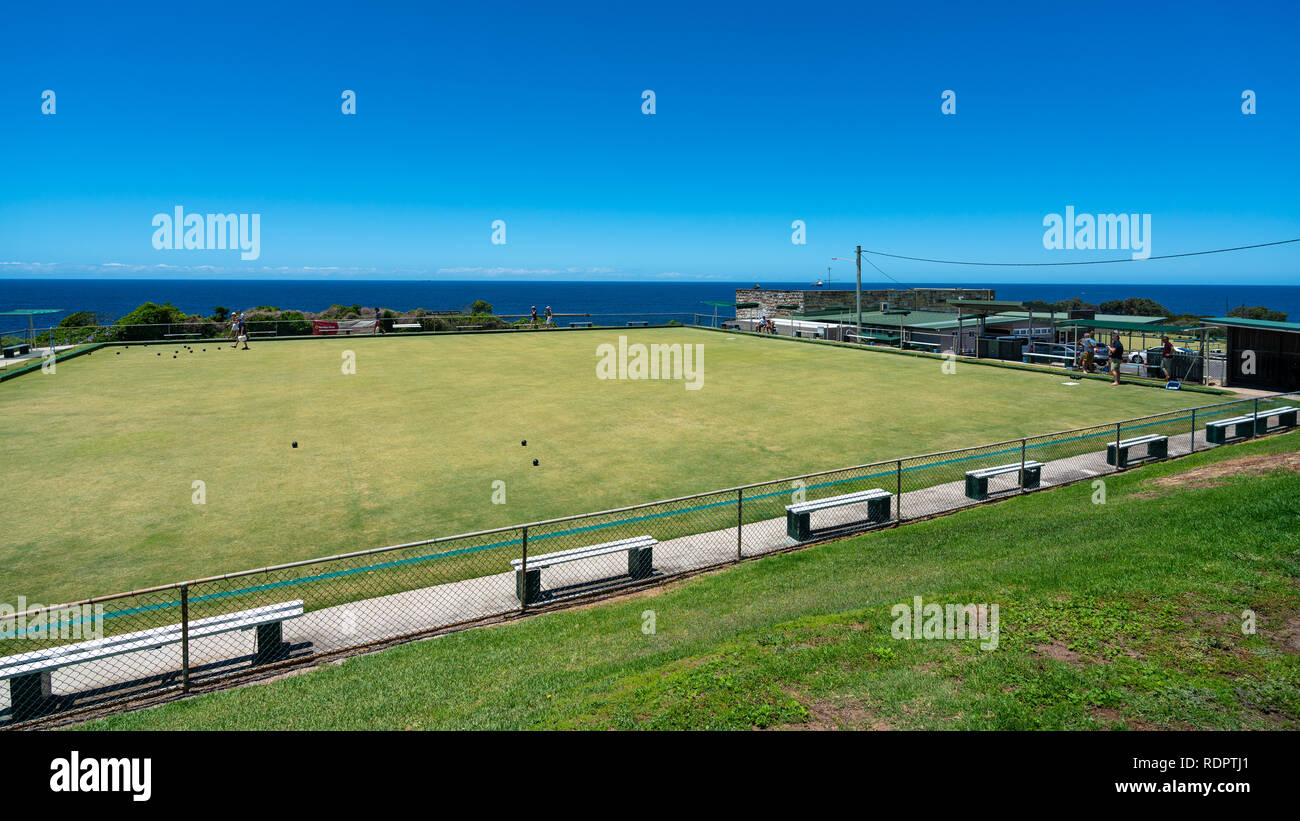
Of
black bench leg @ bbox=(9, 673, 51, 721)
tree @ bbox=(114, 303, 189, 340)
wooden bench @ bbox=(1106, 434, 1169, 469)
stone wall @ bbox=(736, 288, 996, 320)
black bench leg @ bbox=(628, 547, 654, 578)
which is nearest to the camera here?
black bench leg @ bbox=(9, 673, 51, 721)

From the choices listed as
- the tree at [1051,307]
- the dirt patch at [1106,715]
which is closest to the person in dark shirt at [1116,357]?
the tree at [1051,307]

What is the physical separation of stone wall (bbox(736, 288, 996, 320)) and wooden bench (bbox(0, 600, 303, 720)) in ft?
179

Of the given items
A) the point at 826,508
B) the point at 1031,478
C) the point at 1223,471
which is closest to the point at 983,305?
the point at 1223,471

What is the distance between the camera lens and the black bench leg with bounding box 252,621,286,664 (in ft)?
24.8

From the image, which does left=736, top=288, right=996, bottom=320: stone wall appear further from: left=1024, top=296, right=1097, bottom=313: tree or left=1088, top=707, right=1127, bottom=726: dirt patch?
→ left=1088, top=707, right=1127, bottom=726: dirt patch

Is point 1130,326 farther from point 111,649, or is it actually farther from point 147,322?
point 147,322

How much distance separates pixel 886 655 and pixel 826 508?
4.98 metres

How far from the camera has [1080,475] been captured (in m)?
14.3

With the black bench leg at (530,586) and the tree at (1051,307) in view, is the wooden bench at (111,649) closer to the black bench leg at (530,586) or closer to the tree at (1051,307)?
the black bench leg at (530,586)

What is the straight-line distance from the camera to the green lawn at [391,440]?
1112 centimetres

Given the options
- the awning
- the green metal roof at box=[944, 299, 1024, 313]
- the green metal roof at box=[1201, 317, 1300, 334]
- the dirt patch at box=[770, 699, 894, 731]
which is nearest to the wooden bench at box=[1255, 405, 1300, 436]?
the green metal roof at box=[1201, 317, 1300, 334]

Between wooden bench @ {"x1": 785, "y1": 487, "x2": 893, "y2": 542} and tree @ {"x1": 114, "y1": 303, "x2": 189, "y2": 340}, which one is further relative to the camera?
tree @ {"x1": 114, "y1": 303, "x2": 189, "y2": 340}
